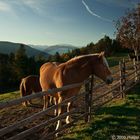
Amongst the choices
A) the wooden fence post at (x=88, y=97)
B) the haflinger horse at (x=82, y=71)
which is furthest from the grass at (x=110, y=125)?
the haflinger horse at (x=82, y=71)

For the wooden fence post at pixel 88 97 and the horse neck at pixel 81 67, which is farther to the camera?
the wooden fence post at pixel 88 97

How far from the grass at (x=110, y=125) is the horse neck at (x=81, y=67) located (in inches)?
57.0

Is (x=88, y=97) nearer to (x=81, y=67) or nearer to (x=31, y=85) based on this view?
(x=81, y=67)

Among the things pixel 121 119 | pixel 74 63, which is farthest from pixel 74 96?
pixel 121 119

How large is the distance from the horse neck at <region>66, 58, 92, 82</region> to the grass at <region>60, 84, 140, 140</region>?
1447 mm

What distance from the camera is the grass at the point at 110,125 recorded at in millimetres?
7074

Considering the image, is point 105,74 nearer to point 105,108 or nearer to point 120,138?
point 120,138

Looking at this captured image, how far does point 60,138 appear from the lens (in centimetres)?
732

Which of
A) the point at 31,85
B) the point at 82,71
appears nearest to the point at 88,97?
the point at 82,71

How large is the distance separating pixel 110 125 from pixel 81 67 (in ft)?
6.14

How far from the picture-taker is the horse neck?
8134 millimetres

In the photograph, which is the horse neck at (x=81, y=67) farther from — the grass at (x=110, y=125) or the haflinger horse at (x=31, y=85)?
the haflinger horse at (x=31, y=85)

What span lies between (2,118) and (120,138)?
5633mm

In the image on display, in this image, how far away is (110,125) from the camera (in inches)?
309
